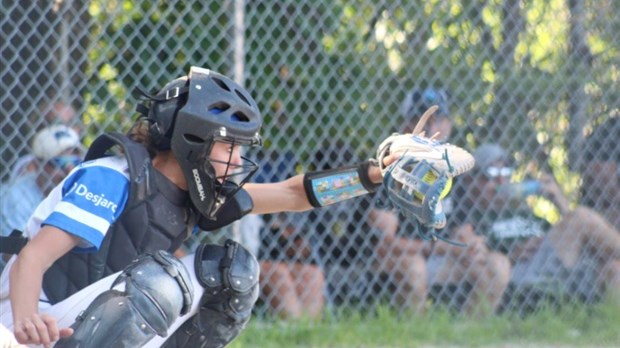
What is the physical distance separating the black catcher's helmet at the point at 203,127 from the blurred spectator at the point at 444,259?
101 inches

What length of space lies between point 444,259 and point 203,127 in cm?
306

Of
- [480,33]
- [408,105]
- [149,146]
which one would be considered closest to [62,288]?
[149,146]

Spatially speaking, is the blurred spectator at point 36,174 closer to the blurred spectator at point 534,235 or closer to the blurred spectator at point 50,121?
the blurred spectator at point 50,121

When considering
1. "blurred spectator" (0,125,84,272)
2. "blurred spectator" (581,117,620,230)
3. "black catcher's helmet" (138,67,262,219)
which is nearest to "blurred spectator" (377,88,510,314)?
"blurred spectator" (581,117,620,230)

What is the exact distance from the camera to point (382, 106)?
20.6 ft

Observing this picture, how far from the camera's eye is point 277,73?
19.8ft

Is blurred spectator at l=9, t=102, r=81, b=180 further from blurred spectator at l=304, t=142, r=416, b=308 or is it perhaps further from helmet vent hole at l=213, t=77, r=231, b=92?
helmet vent hole at l=213, t=77, r=231, b=92

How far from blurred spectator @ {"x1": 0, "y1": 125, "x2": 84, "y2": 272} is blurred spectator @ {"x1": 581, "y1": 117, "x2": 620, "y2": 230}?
2884mm

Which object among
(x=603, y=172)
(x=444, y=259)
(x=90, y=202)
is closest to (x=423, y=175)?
(x=90, y=202)

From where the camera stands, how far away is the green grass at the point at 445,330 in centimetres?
589

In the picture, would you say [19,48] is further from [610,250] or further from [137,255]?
[610,250]

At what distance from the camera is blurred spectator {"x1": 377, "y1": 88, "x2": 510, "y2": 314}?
6.26m

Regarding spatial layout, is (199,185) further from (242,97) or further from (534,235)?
(534,235)

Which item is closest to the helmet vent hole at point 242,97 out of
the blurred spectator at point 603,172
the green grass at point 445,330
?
the green grass at point 445,330
